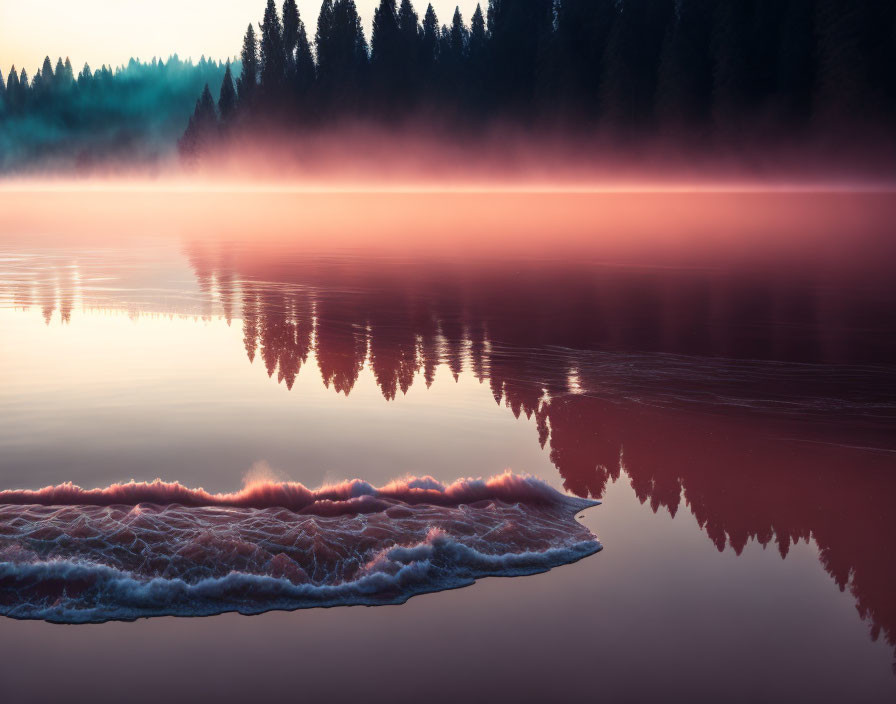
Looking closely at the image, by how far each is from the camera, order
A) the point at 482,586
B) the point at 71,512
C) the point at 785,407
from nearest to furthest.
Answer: the point at 482,586
the point at 71,512
the point at 785,407

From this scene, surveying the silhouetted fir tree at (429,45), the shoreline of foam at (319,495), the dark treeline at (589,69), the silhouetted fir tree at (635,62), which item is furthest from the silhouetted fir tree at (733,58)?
the shoreline of foam at (319,495)

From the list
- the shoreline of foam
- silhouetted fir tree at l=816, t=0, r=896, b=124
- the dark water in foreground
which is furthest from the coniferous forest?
the shoreline of foam

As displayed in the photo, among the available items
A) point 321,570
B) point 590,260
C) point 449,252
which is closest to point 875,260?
point 590,260

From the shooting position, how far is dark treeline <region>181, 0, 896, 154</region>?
86.7 metres

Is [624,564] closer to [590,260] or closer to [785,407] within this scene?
[785,407]

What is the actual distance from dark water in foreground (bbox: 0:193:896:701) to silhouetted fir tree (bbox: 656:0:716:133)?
80.9 metres

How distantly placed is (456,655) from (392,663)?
18.0 inches

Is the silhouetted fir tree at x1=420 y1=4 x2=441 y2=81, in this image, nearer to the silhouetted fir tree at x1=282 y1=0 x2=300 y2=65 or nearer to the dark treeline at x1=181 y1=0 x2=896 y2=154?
the dark treeline at x1=181 y1=0 x2=896 y2=154

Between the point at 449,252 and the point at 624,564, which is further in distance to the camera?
the point at 449,252

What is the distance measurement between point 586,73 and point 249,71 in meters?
54.6

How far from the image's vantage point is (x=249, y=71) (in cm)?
13838

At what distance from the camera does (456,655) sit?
654 cm

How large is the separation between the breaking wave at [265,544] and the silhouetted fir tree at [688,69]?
96599 mm

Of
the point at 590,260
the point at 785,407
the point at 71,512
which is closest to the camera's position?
the point at 71,512
